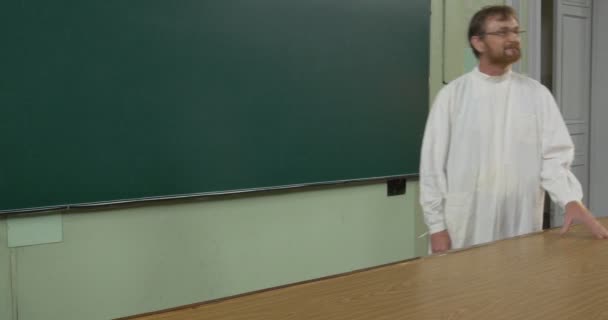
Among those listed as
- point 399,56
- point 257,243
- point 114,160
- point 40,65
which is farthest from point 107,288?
point 399,56

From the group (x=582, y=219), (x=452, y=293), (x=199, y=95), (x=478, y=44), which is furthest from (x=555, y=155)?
(x=199, y=95)

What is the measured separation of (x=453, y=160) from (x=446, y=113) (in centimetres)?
19

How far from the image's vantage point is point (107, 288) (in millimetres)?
2418

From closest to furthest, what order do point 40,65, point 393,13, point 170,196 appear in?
point 40,65 → point 170,196 → point 393,13

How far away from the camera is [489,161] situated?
7.62 ft

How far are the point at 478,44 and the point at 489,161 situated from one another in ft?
1.54

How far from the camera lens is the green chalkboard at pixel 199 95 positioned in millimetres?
2193

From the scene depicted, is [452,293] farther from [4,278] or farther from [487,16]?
[4,278]

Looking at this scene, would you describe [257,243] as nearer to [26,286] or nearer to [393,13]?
[26,286]

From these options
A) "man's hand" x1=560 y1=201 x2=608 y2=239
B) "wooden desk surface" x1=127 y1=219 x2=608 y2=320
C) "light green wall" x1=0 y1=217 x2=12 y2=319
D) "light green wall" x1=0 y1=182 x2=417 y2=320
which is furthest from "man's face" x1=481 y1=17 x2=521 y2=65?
"light green wall" x1=0 y1=217 x2=12 y2=319

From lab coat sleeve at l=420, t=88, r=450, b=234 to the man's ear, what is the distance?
252 mm

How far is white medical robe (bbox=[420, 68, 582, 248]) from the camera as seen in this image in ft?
7.57

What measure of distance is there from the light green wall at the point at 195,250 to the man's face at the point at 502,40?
1.17 meters

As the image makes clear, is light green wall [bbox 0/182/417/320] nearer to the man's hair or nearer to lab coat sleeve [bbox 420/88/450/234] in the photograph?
lab coat sleeve [bbox 420/88/450/234]
